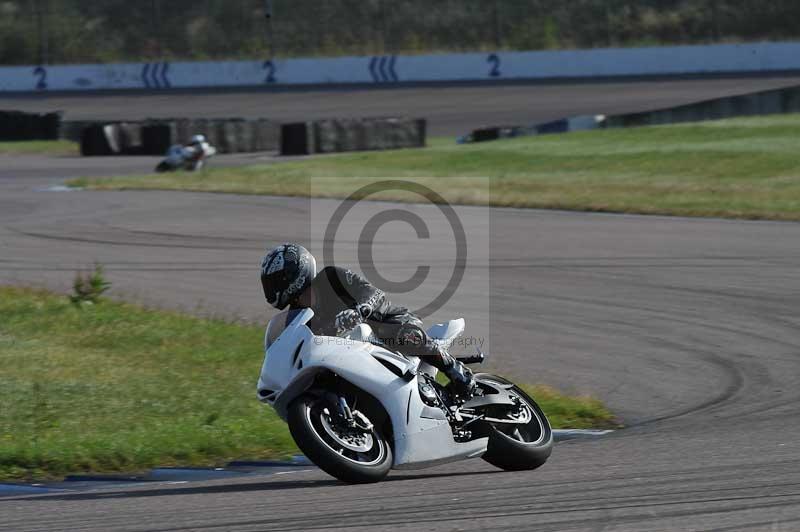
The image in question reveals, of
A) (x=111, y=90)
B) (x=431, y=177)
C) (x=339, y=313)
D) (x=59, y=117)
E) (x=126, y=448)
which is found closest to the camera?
(x=339, y=313)

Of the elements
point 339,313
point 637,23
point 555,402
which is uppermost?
point 637,23

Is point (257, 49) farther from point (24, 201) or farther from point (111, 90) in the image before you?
point (24, 201)

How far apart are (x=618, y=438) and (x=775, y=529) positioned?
2569mm

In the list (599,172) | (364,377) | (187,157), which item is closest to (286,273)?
(364,377)

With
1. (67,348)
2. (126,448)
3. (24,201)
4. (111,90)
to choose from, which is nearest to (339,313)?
(126,448)

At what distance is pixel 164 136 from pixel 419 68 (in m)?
14.7

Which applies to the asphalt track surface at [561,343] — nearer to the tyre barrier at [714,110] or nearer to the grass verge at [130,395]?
the grass verge at [130,395]

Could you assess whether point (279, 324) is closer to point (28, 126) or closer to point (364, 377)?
point (364, 377)

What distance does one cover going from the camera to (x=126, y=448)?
25.0 ft

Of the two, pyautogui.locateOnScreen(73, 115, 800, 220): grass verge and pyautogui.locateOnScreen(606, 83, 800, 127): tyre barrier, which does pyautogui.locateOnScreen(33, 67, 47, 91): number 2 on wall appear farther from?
pyautogui.locateOnScreen(606, 83, 800, 127): tyre barrier

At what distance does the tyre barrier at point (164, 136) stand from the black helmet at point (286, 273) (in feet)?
93.5

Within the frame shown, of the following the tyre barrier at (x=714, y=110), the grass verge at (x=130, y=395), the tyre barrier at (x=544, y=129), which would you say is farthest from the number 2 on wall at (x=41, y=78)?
the grass verge at (x=130, y=395)

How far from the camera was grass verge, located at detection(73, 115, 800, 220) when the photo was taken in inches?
875

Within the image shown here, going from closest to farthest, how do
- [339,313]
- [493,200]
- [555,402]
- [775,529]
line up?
[775,529]
[339,313]
[555,402]
[493,200]
